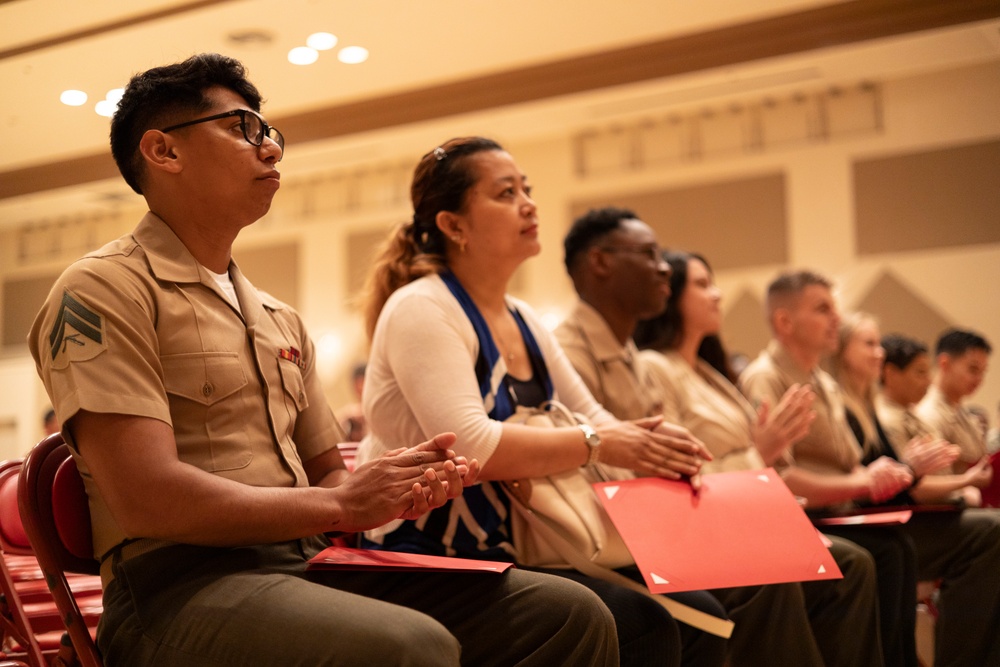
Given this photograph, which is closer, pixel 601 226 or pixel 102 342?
pixel 102 342

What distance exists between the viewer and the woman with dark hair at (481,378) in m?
1.90

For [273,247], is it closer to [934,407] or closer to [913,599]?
[934,407]

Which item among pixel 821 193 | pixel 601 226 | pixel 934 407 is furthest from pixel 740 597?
pixel 821 193

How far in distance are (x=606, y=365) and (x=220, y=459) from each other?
58.7 inches

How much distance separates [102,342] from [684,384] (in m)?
2.07

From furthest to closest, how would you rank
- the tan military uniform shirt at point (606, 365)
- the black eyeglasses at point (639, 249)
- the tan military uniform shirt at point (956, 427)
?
the tan military uniform shirt at point (956, 427)
the black eyeglasses at point (639, 249)
the tan military uniform shirt at point (606, 365)

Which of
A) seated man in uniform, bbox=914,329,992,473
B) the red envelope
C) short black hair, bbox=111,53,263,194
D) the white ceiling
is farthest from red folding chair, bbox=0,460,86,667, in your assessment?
seated man in uniform, bbox=914,329,992,473

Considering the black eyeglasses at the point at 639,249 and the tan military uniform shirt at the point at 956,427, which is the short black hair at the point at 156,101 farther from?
the tan military uniform shirt at the point at 956,427

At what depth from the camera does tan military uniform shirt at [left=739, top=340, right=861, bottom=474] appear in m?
3.40

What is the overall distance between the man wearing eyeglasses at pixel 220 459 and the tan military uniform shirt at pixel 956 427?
3.80m

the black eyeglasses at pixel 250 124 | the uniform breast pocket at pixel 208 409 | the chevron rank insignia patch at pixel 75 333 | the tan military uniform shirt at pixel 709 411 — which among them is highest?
the black eyeglasses at pixel 250 124

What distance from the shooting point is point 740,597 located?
96.3 inches

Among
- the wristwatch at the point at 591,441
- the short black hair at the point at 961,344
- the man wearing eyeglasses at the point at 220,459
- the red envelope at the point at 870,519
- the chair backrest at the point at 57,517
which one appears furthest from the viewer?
the short black hair at the point at 961,344

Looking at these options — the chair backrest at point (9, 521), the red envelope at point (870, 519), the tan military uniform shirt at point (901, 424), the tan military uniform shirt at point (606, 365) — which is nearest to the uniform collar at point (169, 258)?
the chair backrest at point (9, 521)
